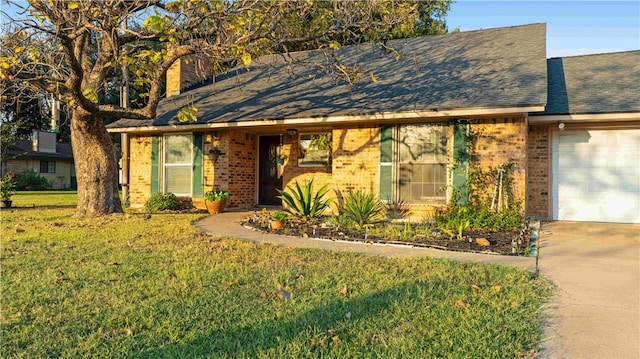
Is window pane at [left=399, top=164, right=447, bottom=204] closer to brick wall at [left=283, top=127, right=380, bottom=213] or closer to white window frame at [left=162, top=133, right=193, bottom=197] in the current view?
brick wall at [left=283, top=127, right=380, bottom=213]

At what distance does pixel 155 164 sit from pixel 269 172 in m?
3.36

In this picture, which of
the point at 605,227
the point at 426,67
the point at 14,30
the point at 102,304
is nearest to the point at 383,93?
the point at 426,67

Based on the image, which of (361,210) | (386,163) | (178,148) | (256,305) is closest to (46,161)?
(178,148)

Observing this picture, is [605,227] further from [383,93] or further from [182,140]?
[182,140]

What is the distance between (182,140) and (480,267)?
9811mm

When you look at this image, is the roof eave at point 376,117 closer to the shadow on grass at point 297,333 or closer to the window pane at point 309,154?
the window pane at point 309,154

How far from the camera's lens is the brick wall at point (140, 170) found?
13.3m

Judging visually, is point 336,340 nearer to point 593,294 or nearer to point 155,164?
point 593,294

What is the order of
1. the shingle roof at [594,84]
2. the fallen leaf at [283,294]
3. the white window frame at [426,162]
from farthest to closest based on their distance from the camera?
1. the white window frame at [426,162]
2. the shingle roof at [594,84]
3. the fallen leaf at [283,294]

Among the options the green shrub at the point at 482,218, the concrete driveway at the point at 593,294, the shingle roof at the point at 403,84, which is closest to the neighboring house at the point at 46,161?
the shingle roof at the point at 403,84

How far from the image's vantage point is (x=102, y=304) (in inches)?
150

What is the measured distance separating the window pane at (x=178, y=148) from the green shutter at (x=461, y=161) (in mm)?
7378

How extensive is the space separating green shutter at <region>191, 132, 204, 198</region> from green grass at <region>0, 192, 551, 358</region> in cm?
633

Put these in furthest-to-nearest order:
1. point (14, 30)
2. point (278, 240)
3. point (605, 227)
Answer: point (605, 227) → point (14, 30) → point (278, 240)
